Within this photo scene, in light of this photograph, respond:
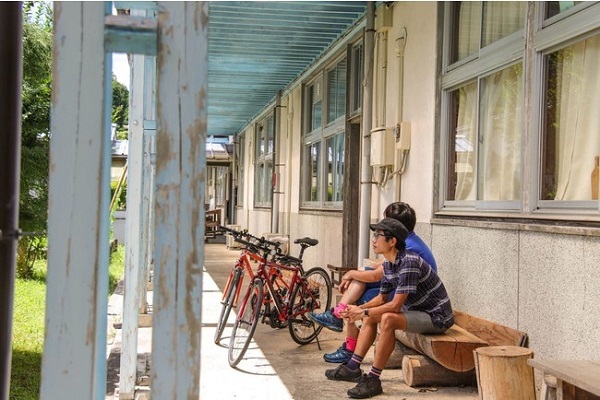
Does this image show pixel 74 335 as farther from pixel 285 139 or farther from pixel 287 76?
pixel 285 139

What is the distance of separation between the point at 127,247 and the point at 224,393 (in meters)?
1.24

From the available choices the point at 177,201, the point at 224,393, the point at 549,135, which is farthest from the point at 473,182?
the point at 177,201

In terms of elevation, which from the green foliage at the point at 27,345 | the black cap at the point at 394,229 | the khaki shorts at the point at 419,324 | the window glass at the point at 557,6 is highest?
the window glass at the point at 557,6

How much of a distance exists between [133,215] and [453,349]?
2.24m

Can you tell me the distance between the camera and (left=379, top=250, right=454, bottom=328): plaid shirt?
14.6ft

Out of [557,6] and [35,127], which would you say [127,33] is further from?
[35,127]

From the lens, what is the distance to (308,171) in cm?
1109

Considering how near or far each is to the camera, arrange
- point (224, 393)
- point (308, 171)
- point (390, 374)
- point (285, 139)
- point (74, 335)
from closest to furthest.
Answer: point (74, 335)
point (224, 393)
point (390, 374)
point (308, 171)
point (285, 139)

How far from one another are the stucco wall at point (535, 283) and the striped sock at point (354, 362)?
3.14ft

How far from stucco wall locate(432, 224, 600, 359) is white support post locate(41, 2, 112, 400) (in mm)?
3046

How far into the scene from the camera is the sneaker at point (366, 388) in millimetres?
4352

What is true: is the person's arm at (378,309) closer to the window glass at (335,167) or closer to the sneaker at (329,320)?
the sneaker at (329,320)

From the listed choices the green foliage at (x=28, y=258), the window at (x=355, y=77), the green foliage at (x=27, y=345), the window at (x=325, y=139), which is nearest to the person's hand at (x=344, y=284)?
the green foliage at (x=27, y=345)

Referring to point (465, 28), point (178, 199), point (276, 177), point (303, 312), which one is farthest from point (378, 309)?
point (276, 177)
